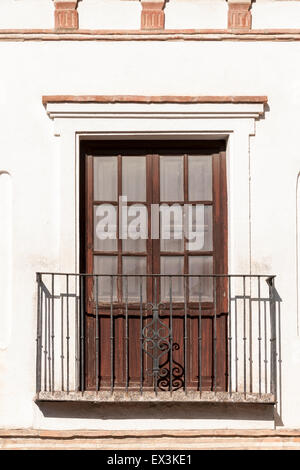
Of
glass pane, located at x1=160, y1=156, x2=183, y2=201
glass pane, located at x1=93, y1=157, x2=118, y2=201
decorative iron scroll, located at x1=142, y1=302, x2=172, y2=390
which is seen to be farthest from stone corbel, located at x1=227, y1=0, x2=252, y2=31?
decorative iron scroll, located at x1=142, y1=302, x2=172, y2=390

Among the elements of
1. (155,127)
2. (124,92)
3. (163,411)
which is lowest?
(163,411)

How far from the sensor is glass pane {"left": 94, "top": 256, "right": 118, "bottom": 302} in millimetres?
12484

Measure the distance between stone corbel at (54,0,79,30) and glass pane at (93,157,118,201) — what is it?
51.4 inches

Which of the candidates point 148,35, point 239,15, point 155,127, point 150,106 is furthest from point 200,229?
point 239,15

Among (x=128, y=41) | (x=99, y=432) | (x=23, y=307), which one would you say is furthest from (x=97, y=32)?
(x=99, y=432)

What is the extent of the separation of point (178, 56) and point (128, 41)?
50cm

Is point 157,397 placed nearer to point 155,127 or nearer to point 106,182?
point 106,182

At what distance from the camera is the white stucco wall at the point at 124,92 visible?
482 inches

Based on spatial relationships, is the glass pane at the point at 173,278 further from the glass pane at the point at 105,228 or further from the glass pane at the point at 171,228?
the glass pane at the point at 105,228

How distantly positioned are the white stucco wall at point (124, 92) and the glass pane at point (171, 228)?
65 cm

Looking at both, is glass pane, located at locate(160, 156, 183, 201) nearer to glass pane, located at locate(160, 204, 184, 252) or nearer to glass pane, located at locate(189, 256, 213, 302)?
glass pane, located at locate(160, 204, 184, 252)

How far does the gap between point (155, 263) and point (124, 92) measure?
164 centimetres

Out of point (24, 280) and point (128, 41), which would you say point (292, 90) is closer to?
point (128, 41)

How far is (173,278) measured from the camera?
12508 millimetres
